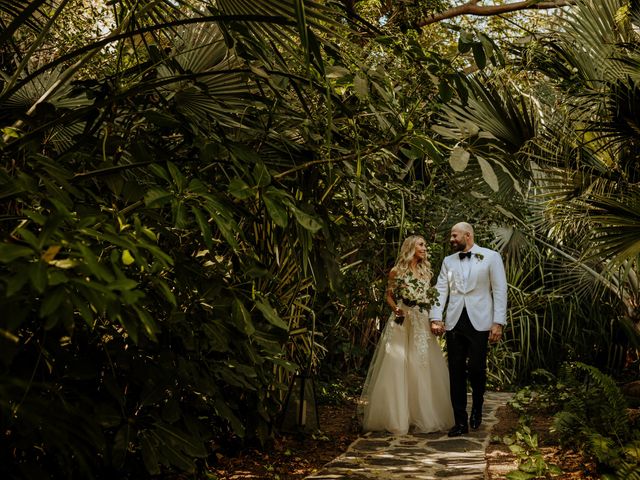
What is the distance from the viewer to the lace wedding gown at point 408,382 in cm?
692

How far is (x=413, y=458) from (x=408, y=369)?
5.12ft

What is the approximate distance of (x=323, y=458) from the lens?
5680mm

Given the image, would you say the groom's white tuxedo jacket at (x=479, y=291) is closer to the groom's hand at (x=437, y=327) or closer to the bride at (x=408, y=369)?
the groom's hand at (x=437, y=327)

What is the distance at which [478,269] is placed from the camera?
691 cm

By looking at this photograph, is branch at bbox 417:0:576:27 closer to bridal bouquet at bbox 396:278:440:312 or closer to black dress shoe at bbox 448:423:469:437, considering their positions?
bridal bouquet at bbox 396:278:440:312

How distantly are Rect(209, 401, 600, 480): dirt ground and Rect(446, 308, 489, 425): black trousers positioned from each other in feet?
1.27

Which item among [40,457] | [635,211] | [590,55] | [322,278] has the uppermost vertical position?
[590,55]

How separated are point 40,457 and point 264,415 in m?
1.75

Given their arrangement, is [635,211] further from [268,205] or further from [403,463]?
[268,205]

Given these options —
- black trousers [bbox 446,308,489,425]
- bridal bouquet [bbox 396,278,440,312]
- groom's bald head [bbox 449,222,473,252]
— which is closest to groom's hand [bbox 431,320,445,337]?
black trousers [bbox 446,308,489,425]

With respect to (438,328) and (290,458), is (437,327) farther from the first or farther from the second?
(290,458)

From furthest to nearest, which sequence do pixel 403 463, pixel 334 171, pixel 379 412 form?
pixel 379 412
pixel 403 463
pixel 334 171

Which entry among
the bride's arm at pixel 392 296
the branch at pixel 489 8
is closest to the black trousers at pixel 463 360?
the bride's arm at pixel 392 296

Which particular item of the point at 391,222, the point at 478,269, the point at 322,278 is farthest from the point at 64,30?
the point at 478,269
